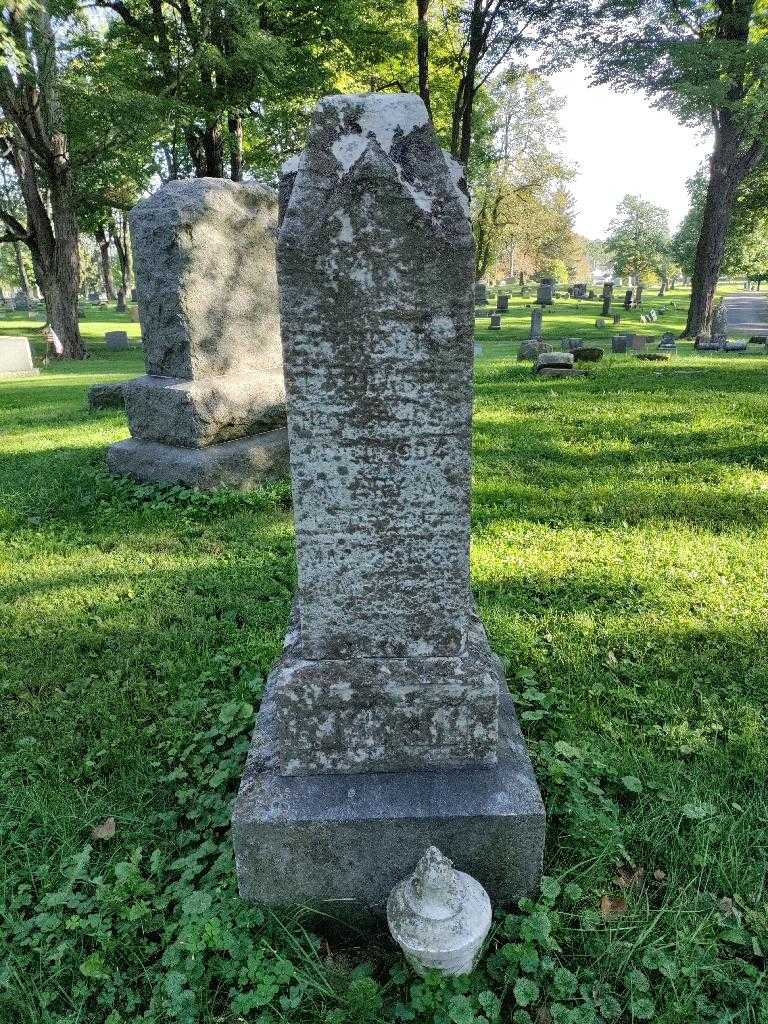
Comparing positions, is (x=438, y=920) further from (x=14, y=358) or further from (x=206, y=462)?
(x=14, y=358)

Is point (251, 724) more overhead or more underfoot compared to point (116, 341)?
more underfoot

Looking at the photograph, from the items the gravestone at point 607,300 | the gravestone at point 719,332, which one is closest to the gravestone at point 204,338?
the gravestone at point 719,332

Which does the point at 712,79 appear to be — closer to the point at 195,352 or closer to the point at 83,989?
the point at 195,352

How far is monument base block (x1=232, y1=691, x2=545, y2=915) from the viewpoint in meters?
2.05

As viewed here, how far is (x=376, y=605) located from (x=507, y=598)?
1.92m

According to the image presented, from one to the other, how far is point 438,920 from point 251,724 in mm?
1332

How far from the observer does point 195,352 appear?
19.1 ft

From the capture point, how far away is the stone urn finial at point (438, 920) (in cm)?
177

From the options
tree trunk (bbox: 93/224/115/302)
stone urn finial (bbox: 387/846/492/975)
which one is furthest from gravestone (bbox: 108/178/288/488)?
tree trunk (bbox: 93/224/115/302)

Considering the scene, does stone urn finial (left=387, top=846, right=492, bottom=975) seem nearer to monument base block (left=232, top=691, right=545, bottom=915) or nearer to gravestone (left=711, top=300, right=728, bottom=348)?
monument base block (left=232, top=691, right=545, bottom=915)

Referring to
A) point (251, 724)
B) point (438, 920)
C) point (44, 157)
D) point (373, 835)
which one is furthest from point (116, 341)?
point (438, 920)

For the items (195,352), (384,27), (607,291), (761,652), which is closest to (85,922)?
(761,652)

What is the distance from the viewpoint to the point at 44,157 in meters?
16.0

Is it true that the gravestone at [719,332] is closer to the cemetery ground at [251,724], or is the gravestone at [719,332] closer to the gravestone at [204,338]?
the cemetery ground at [251,724]
